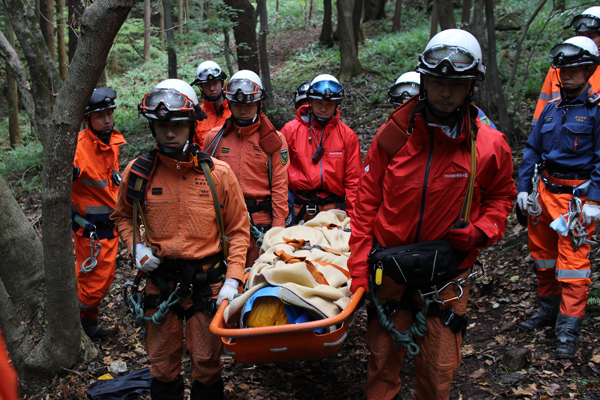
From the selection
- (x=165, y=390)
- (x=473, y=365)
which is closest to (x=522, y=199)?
(x=473, y=365)

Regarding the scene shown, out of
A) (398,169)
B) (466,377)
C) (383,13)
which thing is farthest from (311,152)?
(383,13)

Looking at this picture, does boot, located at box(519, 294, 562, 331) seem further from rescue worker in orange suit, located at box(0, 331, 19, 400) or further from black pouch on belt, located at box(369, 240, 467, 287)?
rescue worker in orange suit, located at box(0, 331, 19, 400)

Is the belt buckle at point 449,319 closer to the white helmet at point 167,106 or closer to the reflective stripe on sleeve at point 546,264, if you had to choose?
the reflective stripe on sleeve at point 546,264

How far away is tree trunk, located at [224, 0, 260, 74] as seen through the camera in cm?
1070

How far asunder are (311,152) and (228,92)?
4.25 feet

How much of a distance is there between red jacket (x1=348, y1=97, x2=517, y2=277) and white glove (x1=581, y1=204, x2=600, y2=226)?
5.25 feet

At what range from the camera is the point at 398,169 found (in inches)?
119

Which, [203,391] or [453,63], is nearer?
[453,63]

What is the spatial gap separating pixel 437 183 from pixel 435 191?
0.05 meters

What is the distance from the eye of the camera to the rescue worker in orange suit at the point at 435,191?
9.54 feet

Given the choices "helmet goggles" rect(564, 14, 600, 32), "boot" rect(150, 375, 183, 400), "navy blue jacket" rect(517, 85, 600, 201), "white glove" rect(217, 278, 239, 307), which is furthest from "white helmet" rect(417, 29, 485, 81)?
"helmet goggles" rect(564, 14, 600, 32)

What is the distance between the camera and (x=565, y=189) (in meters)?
4.52

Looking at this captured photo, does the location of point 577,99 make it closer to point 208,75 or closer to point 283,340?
point 283,340

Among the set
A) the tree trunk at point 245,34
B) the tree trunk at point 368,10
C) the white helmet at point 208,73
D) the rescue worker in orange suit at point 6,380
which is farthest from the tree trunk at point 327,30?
the rescue worker in orange suit at point 6,380
